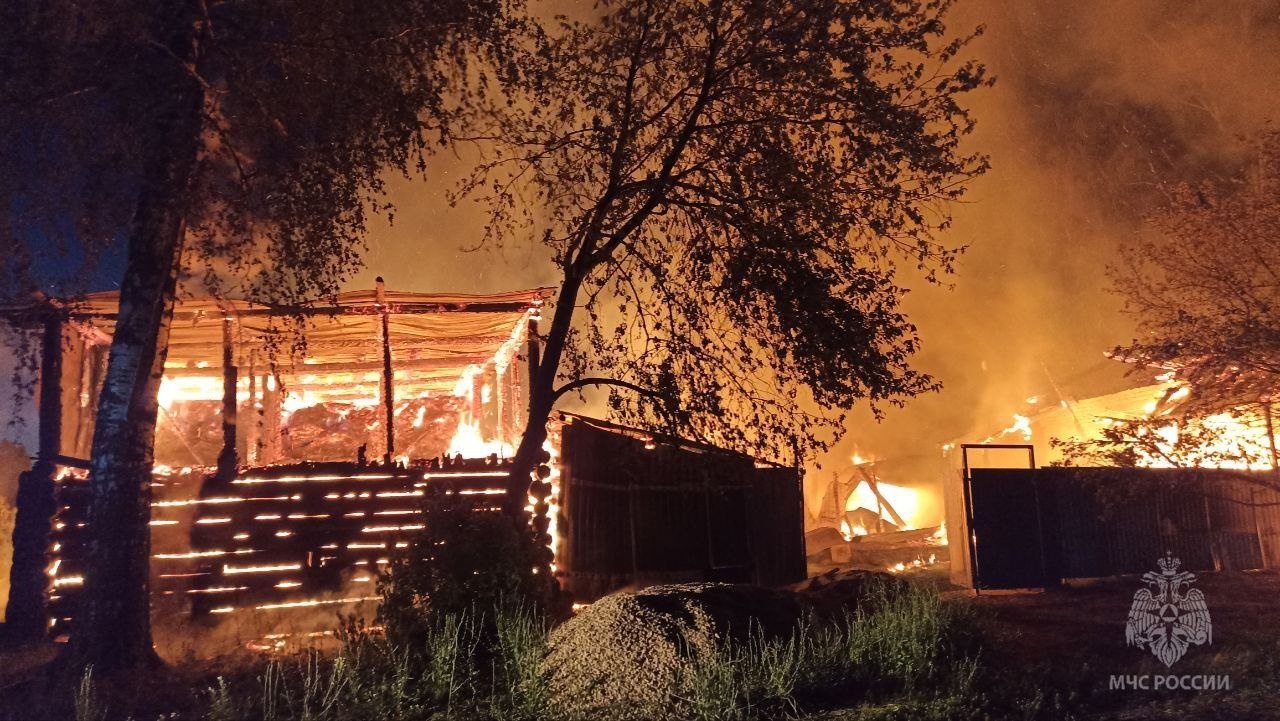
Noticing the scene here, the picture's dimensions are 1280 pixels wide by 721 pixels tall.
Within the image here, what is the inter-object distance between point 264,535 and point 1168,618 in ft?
42.4

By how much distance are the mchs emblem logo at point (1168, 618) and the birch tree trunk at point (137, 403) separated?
11164mm

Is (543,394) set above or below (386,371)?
below

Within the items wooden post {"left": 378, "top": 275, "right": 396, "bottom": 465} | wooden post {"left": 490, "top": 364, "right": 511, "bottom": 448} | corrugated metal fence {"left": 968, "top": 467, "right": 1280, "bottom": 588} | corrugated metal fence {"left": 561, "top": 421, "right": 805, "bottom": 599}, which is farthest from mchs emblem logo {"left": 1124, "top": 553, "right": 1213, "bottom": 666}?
wooden post {"left": 490, "top": 364, "right": 511, "bottom": 448}

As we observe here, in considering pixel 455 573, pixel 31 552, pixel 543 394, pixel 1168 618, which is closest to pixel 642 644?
pixel 455 573

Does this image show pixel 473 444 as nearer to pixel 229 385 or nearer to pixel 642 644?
pixel 229 385

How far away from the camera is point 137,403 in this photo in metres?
9.62

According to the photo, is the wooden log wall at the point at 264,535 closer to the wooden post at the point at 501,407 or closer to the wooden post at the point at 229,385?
the wooden post at the point at 229,385

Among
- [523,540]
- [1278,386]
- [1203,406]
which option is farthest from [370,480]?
[1278,386]

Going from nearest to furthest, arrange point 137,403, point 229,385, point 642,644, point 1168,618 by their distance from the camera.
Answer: point 642,644, point 137,403, point 1168,618, point 229,385

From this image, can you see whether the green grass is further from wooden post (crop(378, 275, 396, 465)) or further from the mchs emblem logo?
wooden post (crop(378, 275, 396, 465))

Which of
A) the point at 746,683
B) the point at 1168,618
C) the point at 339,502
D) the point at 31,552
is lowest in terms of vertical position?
the point at 1168,618

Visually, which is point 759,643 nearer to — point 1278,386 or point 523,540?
point 523,540

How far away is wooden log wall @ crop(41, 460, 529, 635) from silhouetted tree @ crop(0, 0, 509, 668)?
3308mm

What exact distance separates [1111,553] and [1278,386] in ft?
16.7
